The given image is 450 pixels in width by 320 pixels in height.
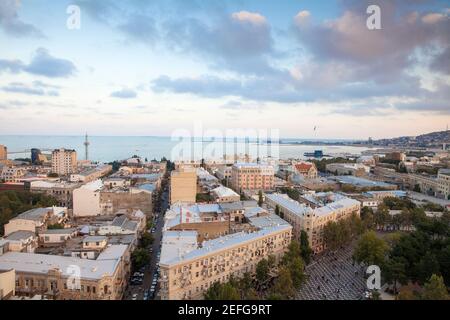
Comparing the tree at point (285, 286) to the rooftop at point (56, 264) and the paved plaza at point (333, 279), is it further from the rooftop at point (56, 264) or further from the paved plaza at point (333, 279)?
the rooftop at point (56, 264)

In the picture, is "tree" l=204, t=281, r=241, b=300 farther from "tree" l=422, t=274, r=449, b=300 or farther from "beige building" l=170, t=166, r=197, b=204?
"beige building" l=170, t=166, r=197, b=204

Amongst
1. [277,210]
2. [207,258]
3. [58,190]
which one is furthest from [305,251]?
[58,190]

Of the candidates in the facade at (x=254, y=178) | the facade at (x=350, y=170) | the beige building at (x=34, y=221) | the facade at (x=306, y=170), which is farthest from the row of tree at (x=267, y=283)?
the facade at (x=350, y=170)

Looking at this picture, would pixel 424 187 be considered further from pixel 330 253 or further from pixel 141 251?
pixel 141 251

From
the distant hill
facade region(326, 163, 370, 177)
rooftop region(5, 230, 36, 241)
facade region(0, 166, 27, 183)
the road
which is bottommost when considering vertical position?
the road

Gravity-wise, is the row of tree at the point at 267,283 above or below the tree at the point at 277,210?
below

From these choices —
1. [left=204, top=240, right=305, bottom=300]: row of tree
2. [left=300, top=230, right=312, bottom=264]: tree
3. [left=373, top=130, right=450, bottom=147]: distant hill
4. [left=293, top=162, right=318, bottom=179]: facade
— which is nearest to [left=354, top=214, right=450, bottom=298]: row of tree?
[left=300, top=230, right=312, bottom=264]: tree
